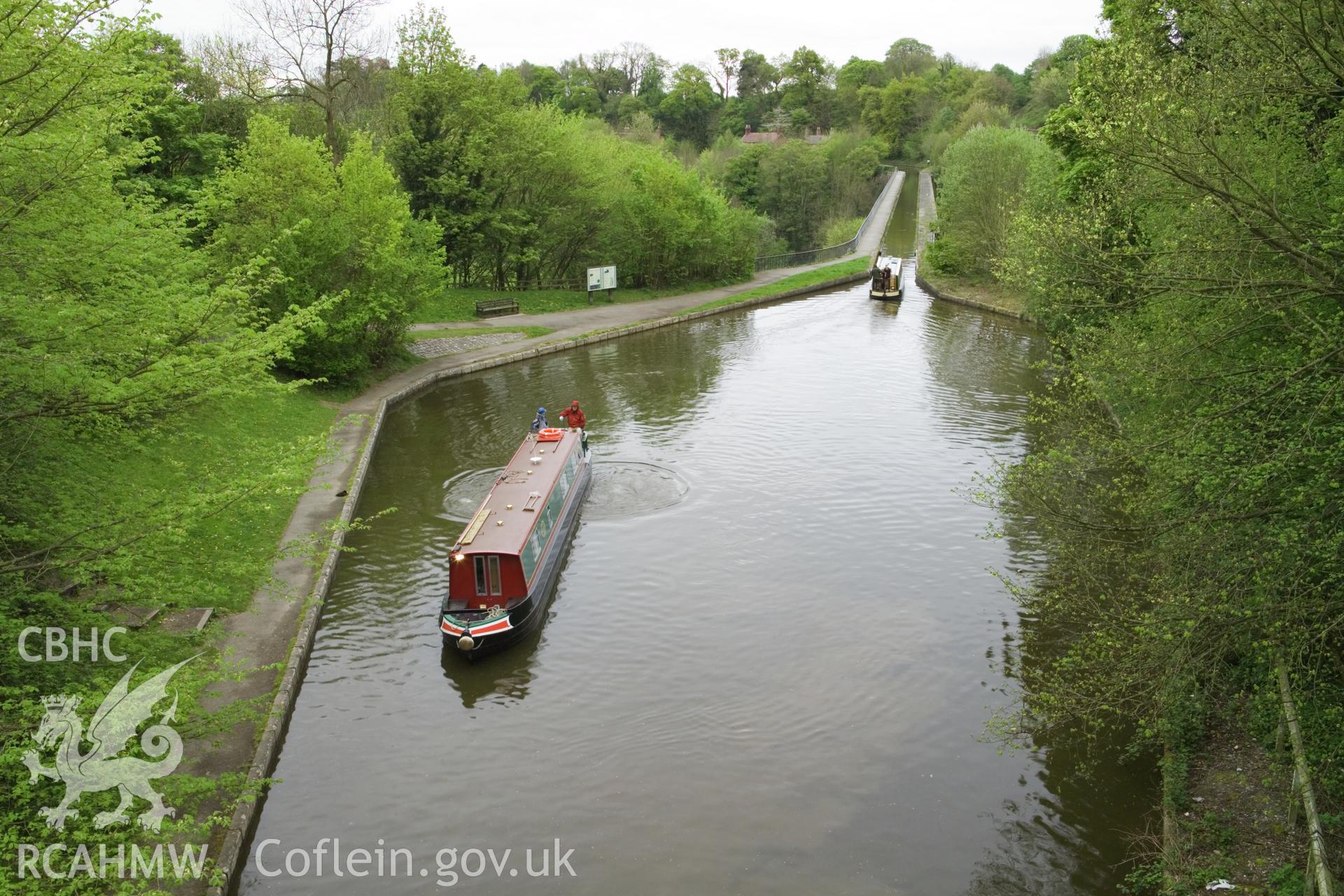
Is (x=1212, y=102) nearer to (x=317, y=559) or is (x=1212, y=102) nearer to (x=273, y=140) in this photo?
(x=317, y=559)

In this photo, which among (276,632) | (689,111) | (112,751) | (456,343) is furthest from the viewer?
(689,111)

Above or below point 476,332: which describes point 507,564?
below

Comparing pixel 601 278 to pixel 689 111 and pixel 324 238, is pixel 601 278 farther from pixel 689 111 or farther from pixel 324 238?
pixel 689 111

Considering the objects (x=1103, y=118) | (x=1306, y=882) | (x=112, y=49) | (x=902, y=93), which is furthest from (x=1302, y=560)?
(x=902, y=93)

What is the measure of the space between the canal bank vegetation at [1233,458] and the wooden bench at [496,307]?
3108 centimetres

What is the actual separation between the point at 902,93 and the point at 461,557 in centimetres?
12407

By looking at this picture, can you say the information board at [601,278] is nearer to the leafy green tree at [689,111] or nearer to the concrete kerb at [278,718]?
the concrete kerb at [278,718]

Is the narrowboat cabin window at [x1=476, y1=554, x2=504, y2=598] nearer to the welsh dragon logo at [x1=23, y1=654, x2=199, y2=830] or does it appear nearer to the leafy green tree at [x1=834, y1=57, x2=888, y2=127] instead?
the welsh dragon logo at [x1=23, y1=654, x2=199, y2=830]

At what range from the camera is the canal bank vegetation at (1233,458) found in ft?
29.0

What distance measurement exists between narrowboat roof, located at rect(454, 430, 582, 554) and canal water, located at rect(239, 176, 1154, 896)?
169 cm

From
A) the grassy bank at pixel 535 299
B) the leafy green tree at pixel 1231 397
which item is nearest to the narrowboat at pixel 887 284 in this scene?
the grassy bank at pixel 535 299

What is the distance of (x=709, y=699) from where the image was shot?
14.2 metres

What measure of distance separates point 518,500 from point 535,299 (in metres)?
28.9

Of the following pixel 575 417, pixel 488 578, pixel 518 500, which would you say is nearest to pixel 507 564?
pixel 488 578
